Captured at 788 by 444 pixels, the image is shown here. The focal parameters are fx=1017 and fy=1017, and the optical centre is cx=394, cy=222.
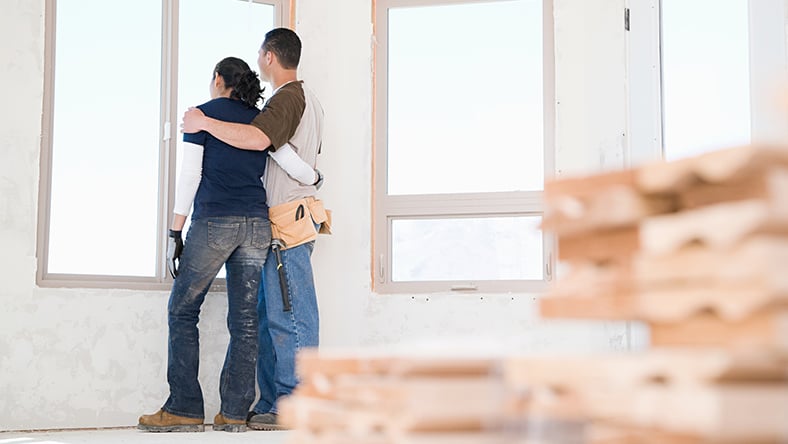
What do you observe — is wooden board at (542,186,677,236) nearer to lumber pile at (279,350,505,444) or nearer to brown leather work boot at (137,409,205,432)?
lumber pile at (279,350,505,444)

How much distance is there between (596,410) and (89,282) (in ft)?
10.8

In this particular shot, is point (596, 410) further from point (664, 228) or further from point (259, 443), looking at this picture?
point (259, 443)

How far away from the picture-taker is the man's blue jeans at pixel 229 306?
159 inches

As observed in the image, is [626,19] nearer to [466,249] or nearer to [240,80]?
[466,249]

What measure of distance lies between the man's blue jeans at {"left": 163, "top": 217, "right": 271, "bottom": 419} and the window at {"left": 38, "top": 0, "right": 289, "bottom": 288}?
14.9 inches

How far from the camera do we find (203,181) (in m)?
4.14

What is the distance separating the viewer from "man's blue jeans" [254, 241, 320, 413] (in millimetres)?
4105

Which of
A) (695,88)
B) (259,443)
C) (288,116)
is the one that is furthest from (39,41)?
(695,88)

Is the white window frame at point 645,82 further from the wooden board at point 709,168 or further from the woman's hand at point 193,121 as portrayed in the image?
the wooden board at point 709,168

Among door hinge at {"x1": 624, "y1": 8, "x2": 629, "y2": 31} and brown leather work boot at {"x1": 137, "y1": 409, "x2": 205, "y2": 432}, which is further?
door hinge at {"x1": 624, "y1": 8, "x2": 629, "y2": 31}

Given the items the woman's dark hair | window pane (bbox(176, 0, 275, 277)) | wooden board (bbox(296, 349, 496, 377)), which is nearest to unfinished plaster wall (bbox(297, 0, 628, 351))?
window pane (bbox(176, 0, 275, 277))

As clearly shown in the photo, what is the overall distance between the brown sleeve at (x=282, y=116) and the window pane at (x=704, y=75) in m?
1.55

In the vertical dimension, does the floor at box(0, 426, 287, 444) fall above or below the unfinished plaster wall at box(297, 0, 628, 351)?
below

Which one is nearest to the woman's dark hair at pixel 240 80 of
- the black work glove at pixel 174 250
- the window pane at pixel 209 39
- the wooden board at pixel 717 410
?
the window pane at pixel 209 39
